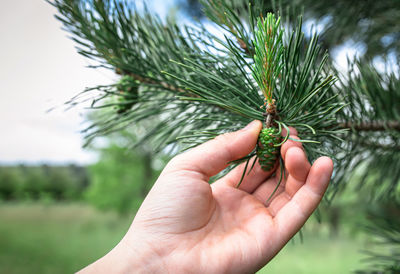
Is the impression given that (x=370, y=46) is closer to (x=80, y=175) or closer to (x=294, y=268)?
(x=294, y=268)

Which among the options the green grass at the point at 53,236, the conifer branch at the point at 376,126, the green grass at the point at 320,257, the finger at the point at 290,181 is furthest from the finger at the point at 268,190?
the green grass at the point at 320,257

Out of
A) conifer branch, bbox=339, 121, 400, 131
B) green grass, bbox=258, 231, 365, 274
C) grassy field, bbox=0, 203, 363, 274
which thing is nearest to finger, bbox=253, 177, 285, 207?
conifer branch, bbox=339, 121, 400, 131

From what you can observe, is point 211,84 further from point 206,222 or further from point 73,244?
point 73,244

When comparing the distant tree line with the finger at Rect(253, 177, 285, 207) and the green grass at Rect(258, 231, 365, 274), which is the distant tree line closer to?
the green grass at Rect(258, 231, 365, 274)

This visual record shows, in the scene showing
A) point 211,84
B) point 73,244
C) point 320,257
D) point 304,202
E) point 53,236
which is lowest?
point 320,257

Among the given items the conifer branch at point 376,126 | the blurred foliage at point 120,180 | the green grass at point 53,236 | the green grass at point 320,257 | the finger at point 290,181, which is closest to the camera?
the finger at point 290,181

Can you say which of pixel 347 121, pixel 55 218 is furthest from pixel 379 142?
pixel 55 218

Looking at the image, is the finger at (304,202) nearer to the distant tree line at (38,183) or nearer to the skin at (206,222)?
the skin at (206,222)

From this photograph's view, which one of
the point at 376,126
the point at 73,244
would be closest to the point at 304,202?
the point at 376,126
